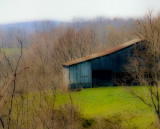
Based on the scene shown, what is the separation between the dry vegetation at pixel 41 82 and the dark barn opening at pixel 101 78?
396cm

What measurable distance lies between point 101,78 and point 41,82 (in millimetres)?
13613

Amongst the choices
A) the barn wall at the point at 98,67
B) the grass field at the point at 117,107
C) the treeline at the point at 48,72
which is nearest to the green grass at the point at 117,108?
the grass field at the point at 117,107

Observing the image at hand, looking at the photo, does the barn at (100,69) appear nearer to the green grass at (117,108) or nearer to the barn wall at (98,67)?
the barn wall at (98,67)

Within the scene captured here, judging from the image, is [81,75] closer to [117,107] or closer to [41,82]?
[117,107]

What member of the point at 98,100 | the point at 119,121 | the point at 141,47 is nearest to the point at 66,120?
the point at 119,121

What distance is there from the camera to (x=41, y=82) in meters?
14.2

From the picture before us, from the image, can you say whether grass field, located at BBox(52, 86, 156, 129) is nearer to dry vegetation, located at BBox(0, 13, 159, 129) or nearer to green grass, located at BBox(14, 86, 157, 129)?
green grass, located at BBox(14, 86, 157, 129)

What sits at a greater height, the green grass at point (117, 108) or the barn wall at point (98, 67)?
the barn wall at point (98, 67)

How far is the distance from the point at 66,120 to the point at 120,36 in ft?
142

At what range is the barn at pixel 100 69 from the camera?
26.8m

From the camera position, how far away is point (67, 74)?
2769 centimetres

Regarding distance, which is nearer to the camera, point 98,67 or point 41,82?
point 41,82

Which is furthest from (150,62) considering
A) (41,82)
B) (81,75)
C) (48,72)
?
(48,72)

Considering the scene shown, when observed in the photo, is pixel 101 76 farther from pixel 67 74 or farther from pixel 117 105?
pixel 117 105
